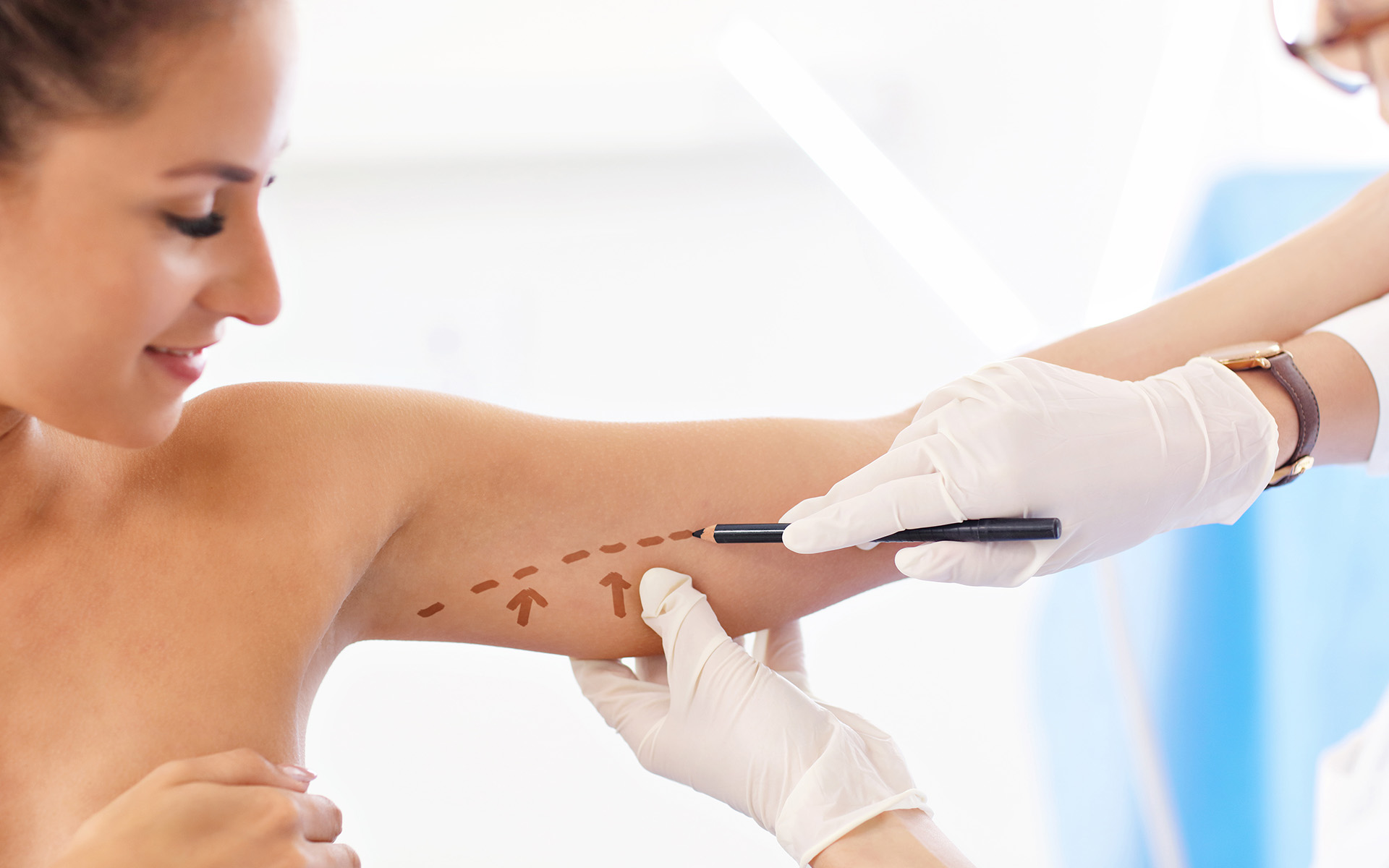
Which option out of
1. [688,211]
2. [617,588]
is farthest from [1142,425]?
[688,211]

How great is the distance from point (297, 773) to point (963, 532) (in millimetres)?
823

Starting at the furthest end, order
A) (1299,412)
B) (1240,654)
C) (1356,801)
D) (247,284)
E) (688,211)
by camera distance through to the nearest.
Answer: (688,211), (1240,654), (1356,801), (1299,412), (247,284)

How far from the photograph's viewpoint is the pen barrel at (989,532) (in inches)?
44.5

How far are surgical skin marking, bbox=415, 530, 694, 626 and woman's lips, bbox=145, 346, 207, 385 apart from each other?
0.42m

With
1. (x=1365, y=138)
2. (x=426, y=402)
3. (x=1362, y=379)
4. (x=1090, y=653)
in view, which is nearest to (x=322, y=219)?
(x=426, y=402)

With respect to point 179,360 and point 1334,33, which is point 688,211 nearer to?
point 1334,33

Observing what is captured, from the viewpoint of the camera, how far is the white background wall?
2.88 m

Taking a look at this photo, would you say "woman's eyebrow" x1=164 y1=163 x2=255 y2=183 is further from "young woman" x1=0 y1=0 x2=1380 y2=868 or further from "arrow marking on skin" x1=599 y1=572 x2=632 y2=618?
"arrow marking on skin" x1=599 y1=572 x2=632 y2=618

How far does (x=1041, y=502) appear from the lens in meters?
1.18

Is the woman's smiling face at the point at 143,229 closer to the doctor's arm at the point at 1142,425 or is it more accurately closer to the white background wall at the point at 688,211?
the doctor's arm at the point at 1142,425

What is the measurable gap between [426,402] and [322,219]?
2506mm

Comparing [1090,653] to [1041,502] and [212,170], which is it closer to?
[1041,502]

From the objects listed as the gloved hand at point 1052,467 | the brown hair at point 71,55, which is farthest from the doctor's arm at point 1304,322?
the brown hair at point 71,55

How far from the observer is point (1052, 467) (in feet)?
3.86
